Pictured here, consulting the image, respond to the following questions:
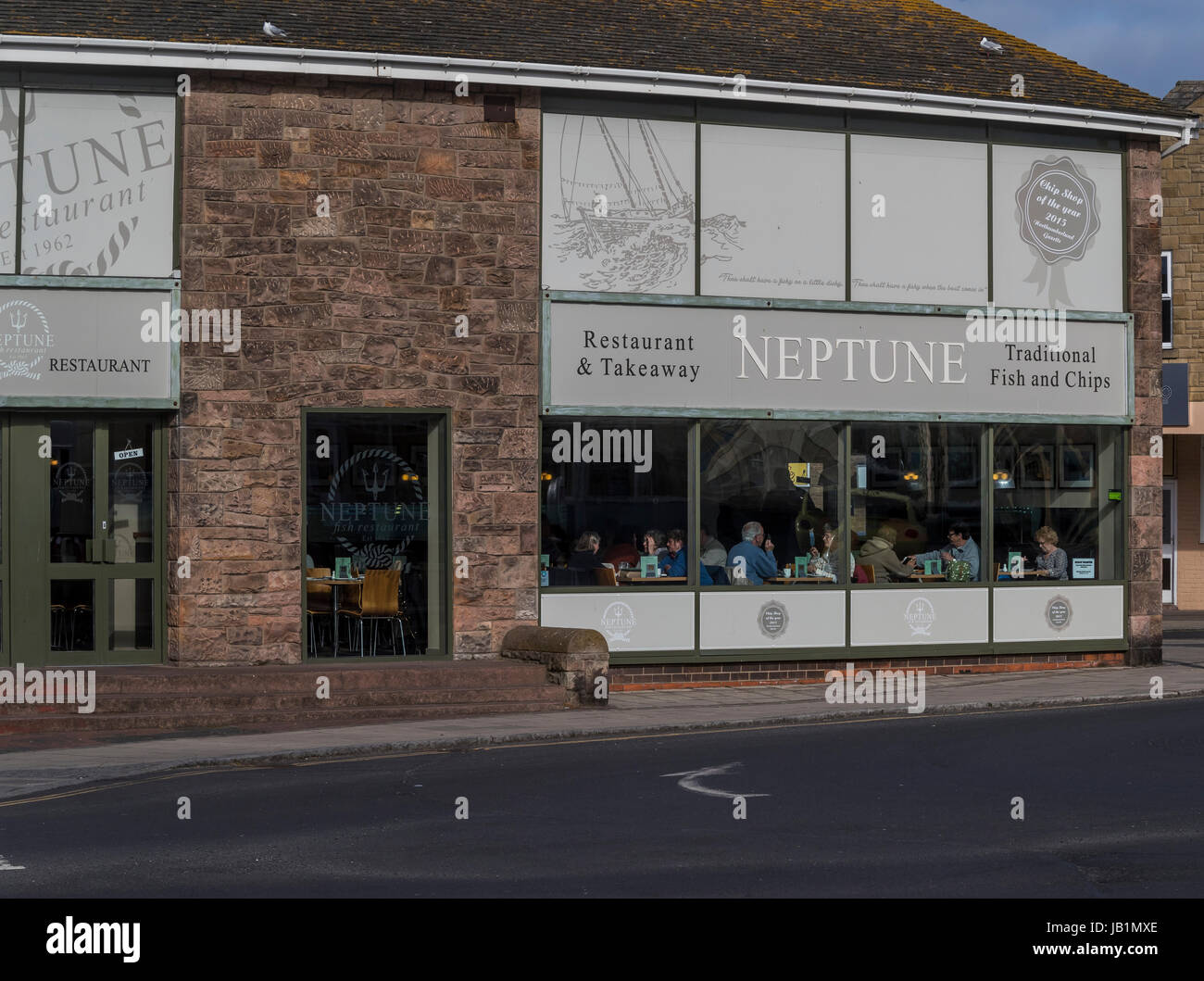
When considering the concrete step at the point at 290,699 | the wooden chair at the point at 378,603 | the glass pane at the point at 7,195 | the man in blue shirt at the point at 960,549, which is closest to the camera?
the concrete step at the point at 290,699

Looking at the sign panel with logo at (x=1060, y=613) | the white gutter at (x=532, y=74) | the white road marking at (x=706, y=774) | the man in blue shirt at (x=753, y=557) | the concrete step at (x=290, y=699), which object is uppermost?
the white gutter at (x=532, y=74)

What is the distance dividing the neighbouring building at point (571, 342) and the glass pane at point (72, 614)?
0.12ft

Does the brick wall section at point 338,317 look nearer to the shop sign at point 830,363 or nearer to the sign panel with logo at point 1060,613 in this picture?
the shop sign at point 830,363

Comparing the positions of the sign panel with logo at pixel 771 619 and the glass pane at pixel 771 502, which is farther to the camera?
the glass pane at pixel 771 502

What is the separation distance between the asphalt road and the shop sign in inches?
208

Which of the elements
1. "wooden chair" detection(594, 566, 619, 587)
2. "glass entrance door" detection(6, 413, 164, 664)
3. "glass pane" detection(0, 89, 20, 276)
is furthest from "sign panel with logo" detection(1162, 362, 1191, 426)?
"glass pane" detection(0, 89, 20, 276)

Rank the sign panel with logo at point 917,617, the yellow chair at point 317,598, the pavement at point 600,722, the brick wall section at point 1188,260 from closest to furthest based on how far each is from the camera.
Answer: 1. the pavement at point 600,722
2. the yellow chair at point 317,598
3. the sign panel with logo at point 917,617
4. the brick wall section at point 1188,260

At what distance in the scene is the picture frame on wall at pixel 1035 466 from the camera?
19312mm

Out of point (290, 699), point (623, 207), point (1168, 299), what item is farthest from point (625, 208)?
point (1168, 299)

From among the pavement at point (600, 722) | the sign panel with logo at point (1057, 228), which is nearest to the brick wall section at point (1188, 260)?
the sign panel with logo at point (1057, 228)

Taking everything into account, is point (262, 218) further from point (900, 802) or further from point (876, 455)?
point (900, 802)

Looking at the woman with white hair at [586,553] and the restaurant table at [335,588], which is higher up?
the woman with white hair at [586,553]

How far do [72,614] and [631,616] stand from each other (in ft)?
18.7

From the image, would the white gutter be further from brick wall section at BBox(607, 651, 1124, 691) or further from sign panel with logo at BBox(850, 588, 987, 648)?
brick wall section at BBox(607, 651, 1124, 691)
